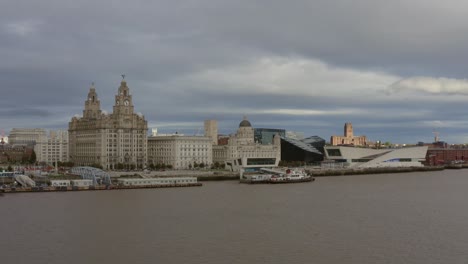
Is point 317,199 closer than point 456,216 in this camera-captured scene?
No

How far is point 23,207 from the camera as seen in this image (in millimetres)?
28484

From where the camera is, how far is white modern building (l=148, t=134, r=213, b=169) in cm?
6938

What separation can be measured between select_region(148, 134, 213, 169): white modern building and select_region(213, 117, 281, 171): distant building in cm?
255

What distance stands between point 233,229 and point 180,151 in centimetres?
4780

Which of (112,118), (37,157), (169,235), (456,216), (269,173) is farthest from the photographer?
(37,157)

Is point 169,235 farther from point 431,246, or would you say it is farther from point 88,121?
point 88,121

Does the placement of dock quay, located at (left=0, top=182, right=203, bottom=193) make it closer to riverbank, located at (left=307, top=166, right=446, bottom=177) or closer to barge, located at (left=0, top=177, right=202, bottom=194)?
barge, located at (left=0, top=177, right=202, bottom=194)

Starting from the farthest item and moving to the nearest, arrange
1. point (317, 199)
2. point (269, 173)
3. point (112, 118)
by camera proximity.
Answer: point (112, 118)
point (269, 173)
point (317, 199)

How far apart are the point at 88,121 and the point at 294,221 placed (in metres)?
50.4

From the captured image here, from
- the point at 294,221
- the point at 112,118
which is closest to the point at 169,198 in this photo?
the point at 294,221

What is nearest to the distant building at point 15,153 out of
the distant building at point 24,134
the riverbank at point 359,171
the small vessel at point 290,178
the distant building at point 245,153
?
the distant building at point 24,134

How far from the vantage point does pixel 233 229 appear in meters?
22.1

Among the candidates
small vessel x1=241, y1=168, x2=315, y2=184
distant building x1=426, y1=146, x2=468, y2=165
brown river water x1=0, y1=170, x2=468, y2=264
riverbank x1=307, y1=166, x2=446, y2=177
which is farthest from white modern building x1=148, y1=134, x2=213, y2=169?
distant building x1=426, y1=146, x2=468, y2=165

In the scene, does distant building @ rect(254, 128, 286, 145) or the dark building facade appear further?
distant building @ rect(254, 128, 286, 145)
